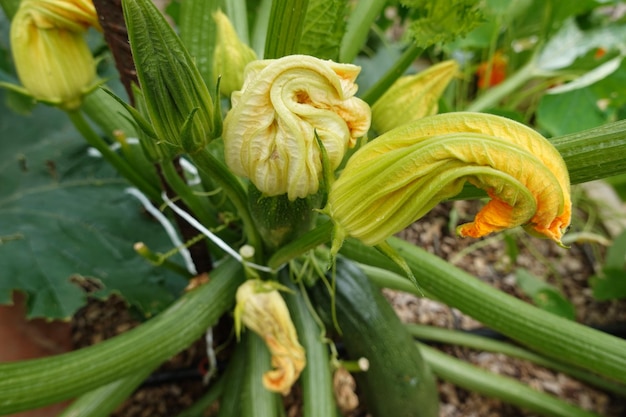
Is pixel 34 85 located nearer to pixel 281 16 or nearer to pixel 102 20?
pixel 102 20

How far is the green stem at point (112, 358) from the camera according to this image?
0.68 meters

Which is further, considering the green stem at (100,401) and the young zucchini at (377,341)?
the young zucchini at (377,341)

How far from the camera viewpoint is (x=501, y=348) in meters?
1.35

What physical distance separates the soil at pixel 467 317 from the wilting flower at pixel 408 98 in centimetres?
51

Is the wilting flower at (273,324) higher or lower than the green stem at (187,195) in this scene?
lower

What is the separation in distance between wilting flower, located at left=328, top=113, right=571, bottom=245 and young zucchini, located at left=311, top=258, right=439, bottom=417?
18.2 inches

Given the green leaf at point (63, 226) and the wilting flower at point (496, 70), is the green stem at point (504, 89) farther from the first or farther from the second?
the green leaf at point (63, 226)

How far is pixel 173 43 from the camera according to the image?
1.90 feet

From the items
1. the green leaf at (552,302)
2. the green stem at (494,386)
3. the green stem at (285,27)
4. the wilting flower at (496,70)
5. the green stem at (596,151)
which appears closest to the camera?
the green stem at (596,151)

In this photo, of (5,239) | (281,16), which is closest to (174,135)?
(281,16)

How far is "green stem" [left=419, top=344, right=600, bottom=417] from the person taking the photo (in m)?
1.23

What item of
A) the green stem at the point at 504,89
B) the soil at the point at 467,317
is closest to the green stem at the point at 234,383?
the soil at the point at 467,317

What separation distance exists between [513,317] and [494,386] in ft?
1.55

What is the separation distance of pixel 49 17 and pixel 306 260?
0.54m
